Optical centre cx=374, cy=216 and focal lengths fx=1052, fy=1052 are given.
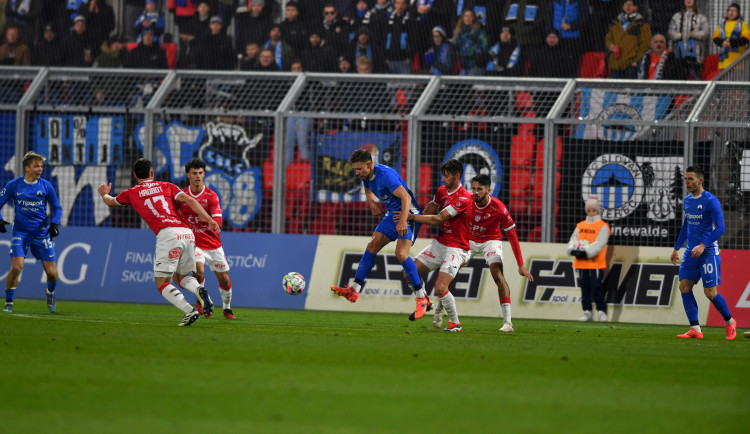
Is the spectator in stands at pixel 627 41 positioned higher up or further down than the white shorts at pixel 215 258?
higher up

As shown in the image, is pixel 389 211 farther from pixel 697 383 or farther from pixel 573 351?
pixel 697 383

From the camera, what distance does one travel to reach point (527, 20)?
62.8 feet

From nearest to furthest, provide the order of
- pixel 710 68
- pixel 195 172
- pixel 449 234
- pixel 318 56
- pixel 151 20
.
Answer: pixel 449 234, pixel 195 172, pixel 710 68, pixel 318 56, pixel 151 20

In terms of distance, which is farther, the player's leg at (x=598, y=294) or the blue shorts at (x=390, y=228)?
the player's leg at (x=598, y=294)

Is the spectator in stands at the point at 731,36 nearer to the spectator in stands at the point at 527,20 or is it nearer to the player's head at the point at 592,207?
the spectator in stands at the point at 527,20

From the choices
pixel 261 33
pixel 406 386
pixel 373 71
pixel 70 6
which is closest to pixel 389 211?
pixel 406 386

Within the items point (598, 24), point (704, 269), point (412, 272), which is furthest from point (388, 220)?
point (598, 24)

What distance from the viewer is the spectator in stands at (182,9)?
2128 cm

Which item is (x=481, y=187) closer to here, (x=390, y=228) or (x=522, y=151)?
(x=390, y=228)

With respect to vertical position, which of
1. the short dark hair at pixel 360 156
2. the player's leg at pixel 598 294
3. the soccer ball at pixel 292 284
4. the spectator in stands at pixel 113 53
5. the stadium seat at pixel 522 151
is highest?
the spectator in stands at pixel 113 53

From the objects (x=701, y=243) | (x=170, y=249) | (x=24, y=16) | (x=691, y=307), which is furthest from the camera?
(x=24, y=16)

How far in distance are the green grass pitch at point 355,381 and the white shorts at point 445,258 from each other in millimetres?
814

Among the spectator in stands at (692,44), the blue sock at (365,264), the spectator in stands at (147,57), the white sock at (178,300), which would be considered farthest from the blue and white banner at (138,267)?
the spectator in stands at (692,44)

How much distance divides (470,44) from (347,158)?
12.1 ft
